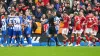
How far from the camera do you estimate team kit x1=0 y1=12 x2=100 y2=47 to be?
790 inches

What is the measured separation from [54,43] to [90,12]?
135 inches

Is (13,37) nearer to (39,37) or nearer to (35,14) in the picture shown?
(39,37)

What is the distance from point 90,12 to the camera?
75.2 ft

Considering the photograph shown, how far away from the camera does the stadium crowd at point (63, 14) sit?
69.5ft

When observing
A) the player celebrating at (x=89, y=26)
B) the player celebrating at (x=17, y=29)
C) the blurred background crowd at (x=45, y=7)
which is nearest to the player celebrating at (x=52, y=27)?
the blurred background crowd at (x=45, y=7)

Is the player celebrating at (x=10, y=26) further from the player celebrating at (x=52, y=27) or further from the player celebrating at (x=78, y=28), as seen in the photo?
the player celebrating at (x=78, y=28)

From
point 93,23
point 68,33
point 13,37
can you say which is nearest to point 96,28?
point 93,23

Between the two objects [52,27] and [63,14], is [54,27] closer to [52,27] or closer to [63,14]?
[52,27]

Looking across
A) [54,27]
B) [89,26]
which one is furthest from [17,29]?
[89,26]

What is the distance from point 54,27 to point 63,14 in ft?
5.02

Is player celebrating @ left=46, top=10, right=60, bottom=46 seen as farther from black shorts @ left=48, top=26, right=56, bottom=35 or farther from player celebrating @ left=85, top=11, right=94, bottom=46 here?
player celebrating @ left=85, top=11, right=94, bottom=46

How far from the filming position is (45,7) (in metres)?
23.0

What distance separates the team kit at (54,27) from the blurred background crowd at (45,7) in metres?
0.65

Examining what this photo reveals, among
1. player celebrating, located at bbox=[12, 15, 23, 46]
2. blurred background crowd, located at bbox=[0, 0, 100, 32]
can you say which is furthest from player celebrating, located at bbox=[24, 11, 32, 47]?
blurred background crowd, located at bbox=[0, 0, 100, 32]
